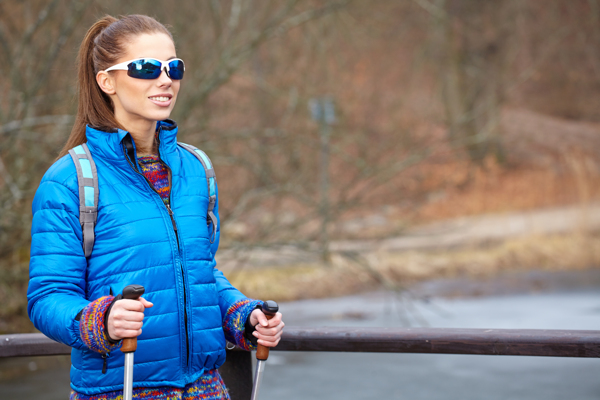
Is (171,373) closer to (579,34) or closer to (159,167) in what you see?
(159,167)

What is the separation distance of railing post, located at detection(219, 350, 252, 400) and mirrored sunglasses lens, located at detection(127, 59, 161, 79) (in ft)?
3.31

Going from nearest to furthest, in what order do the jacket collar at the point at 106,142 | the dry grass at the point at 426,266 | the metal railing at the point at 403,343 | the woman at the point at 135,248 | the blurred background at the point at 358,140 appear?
the woman at the point at 135,248 → the jacket collar at the point at 106,142 → the metal railing at the point at 403,343 → the blurred background at the point at 358,140 → the dry grass at the point at 426,266

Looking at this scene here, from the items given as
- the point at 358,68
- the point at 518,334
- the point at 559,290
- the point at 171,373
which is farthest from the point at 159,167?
the point at 358,68

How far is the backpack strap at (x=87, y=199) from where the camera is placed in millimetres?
1586

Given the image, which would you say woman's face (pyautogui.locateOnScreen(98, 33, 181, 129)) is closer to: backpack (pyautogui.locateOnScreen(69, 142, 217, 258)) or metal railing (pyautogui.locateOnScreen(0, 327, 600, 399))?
backpack (pyautogui.locateOnScreen(69, 142, 217, 258))

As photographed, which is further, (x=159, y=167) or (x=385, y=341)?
(x=385, y=341)

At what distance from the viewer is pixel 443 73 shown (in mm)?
20828

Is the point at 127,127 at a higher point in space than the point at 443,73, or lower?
lower

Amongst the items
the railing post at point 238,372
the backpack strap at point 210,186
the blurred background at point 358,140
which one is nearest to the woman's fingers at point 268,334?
the backpack strap at point 210,186

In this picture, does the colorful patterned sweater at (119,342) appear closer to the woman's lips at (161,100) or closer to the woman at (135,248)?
the woman at (135,248)

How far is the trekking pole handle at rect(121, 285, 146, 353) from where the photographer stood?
1.43 metres

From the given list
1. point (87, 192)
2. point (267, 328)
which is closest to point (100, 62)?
point (87, 192)

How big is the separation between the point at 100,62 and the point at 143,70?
0.13m

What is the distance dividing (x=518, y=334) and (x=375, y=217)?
12469mm
